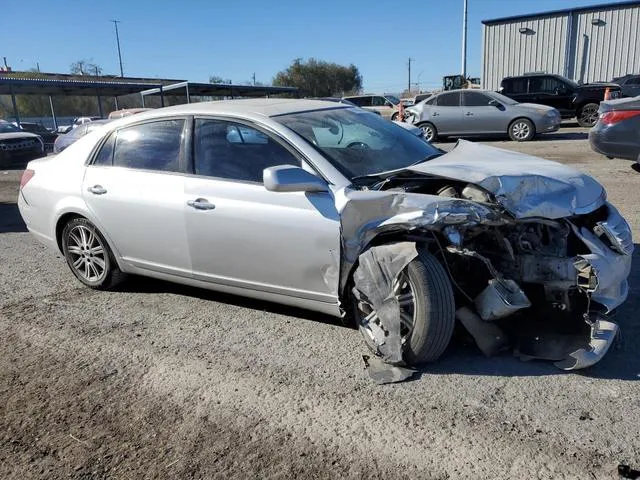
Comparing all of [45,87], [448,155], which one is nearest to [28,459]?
[448,155]

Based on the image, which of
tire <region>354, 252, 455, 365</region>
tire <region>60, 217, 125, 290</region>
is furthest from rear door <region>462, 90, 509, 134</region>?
tire <region>354, 252, 455, 365</region>

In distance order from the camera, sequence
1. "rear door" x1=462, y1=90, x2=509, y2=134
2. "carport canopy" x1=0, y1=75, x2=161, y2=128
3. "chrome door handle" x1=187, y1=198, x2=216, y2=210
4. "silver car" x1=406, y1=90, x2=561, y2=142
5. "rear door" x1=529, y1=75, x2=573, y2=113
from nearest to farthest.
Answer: "chrome door handle" x1=187, y1=198, x2=216, y2=210 < "silver car" x1=406, y1=90, x2=561, y2=142 < "rear door" x1=462, y1=90, x2=509, y2=134 < "rear door" x1=529, y1=75, x2=573, y2=113 < "carport canopy" x1=0, y1=75, x2=161, y2=128

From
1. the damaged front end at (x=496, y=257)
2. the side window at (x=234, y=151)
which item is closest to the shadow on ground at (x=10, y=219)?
the side window at (x=234, y=151)

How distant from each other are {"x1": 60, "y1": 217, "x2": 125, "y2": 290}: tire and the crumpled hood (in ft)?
9.55

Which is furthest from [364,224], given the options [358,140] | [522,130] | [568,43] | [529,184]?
[568,43]

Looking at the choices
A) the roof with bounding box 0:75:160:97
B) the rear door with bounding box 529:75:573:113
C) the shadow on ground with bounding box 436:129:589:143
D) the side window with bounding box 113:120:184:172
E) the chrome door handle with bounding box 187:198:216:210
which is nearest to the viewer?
the chrome door handle with bounding box 187:198:216:210

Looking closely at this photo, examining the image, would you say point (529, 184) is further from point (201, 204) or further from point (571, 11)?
point (571, 11)

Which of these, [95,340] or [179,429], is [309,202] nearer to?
[179,429]

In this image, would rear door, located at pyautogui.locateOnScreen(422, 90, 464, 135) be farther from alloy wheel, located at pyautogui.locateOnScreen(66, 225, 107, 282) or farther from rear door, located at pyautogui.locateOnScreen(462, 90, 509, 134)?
alloy wheel, located at pyautogui.locateOnScreen(66, 225, 107, 282)

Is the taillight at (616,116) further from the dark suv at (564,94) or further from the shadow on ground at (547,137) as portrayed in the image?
the dark suv at (564,94)

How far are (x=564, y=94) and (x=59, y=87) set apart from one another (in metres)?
28.0

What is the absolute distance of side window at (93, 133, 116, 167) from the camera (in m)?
4.70

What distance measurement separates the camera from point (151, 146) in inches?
175

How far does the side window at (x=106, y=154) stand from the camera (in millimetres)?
4703
